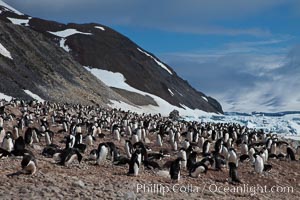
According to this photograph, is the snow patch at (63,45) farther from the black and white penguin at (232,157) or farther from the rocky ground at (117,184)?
the black and white penguin at (232,157)

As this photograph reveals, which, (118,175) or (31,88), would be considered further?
(31,88)

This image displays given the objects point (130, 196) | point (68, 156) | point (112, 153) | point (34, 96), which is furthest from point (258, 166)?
point (34, 96)

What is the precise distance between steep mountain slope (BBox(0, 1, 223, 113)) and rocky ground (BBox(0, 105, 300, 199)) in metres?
65.4

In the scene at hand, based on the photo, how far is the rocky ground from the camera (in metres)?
11.3

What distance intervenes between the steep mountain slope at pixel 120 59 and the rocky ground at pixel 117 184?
2576 inches

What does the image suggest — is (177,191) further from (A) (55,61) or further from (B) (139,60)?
(B) (139,60)

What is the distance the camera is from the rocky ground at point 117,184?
11.3m

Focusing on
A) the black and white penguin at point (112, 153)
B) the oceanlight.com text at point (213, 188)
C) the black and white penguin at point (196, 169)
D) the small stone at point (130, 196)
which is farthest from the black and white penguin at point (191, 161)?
the small stone at point (130, 196)

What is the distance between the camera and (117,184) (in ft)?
41.7

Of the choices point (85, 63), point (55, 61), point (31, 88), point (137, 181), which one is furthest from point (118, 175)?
point (85, 63)

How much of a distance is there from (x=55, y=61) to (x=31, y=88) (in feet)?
48.7

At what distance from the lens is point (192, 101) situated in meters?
105

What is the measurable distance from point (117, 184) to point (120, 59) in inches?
3484

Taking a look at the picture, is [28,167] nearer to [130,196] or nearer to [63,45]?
[130,196]
